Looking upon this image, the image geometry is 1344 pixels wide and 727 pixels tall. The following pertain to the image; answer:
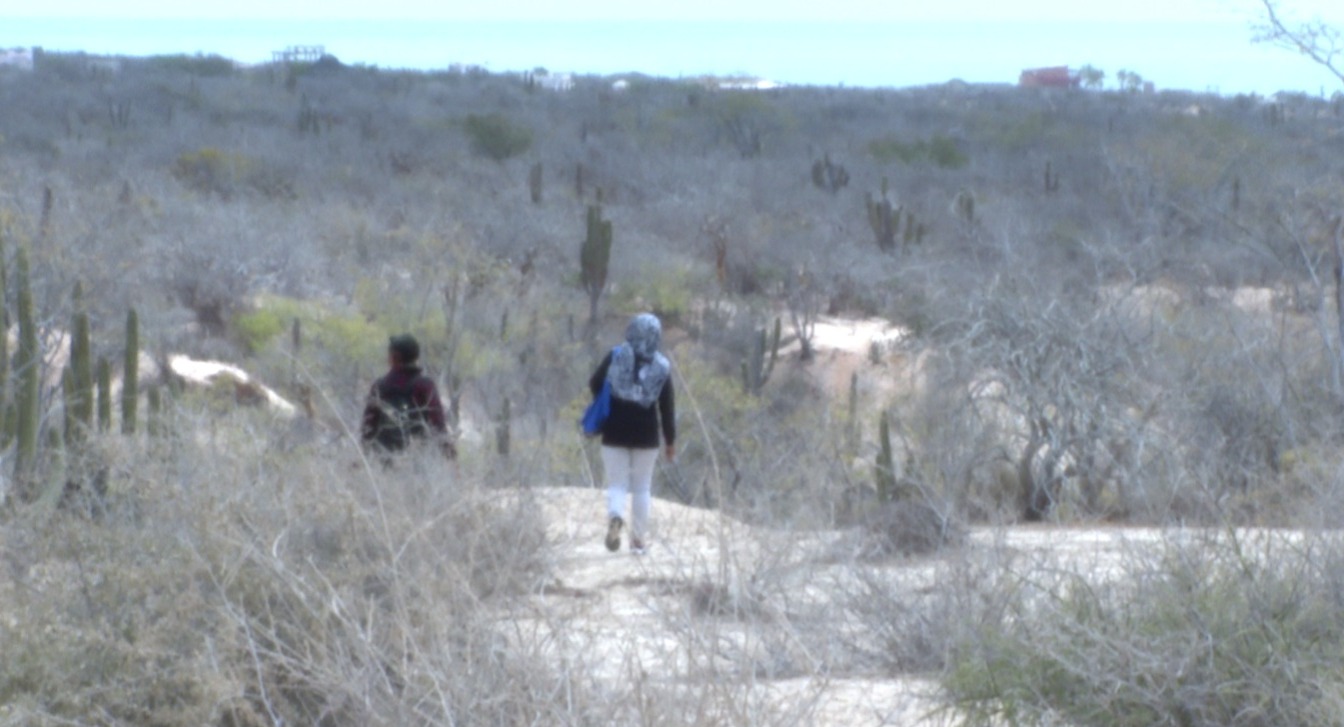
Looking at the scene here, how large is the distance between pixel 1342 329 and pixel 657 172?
25.9 m

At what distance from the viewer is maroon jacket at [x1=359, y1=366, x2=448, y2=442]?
9109 millimetres

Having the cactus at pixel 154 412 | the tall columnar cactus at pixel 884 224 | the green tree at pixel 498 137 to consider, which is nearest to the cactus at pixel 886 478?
the cactus at pixel 154 412

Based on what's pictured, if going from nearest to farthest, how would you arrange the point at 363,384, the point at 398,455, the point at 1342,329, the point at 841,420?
1. the point at 398,455
2. the point at 1342,329
3. the point at 841,420
4. the point at 363,384

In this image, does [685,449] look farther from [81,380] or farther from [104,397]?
[81,380]

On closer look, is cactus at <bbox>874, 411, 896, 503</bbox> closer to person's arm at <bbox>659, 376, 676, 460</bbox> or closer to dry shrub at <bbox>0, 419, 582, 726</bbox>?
person's arm at <bbox>659, 376, 676, 460</bbox>

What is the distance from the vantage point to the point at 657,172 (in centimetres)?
3669

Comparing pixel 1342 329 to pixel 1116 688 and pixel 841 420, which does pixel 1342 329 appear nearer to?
pixel 841 420

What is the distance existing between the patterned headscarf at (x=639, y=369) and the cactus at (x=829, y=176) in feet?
89.3

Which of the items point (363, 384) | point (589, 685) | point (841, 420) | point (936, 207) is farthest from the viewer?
point (936, 207)

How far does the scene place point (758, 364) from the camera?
21.2 m

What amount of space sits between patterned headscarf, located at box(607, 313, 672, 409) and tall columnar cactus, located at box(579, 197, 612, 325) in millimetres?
14468

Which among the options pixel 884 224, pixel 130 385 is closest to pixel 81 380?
pixel 130 385

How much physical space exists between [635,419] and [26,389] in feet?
11.3

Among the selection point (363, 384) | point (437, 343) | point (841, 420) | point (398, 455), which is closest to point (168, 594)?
point (398, 455)
